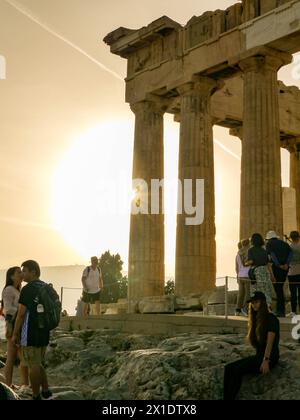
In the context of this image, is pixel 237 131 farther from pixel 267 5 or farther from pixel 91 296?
pixel 91 296

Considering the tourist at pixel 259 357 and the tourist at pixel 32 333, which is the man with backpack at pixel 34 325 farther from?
the tourist at pixel 259 357

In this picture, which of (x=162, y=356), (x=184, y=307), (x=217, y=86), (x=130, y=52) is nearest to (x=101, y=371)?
(x=162, y=356)

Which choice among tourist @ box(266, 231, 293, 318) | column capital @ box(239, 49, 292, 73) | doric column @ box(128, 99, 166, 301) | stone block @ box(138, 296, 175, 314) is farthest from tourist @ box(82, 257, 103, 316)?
column capital @ box(239, 49, 292, 73)

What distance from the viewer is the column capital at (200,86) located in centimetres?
2780

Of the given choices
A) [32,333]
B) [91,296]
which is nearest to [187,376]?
[32,333]

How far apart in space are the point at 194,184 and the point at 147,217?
3.70 m

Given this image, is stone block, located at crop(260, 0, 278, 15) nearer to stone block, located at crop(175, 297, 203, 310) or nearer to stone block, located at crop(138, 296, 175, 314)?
stone block, located at crop(175, 297, 203, 310)

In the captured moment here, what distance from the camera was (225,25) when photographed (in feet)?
86.8

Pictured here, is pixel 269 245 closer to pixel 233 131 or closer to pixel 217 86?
pixel 217 86

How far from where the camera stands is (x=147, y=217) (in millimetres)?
29953

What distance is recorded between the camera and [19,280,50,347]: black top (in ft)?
34.6

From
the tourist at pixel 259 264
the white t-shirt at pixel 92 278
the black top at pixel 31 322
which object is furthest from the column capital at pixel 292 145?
the black top at pixel 31 322

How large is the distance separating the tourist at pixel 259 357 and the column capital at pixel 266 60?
15.6 m

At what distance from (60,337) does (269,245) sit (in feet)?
26.8
